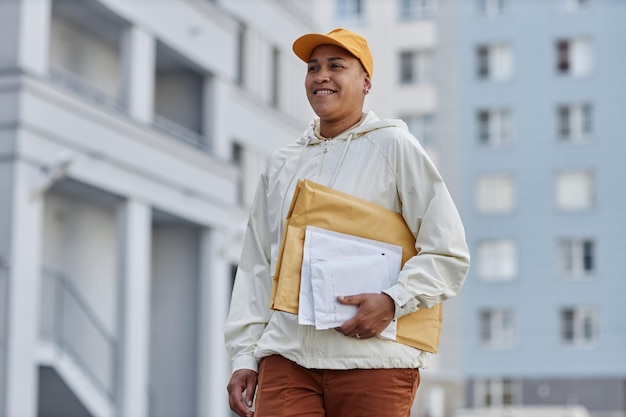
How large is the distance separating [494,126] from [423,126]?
297 centimetres

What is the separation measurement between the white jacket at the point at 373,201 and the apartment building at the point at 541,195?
5344 cm

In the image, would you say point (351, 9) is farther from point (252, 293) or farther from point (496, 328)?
point (252, 293)

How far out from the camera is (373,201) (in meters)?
4.59

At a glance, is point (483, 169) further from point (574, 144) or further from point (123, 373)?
point (123, 373)

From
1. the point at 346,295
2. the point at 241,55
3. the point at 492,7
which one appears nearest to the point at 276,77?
the point at 241,55

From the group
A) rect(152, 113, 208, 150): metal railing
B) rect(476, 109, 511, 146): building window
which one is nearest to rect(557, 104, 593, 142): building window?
rect(476, 109, 511, 146): building window

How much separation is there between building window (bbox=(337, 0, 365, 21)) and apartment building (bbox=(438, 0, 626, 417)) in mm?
4289

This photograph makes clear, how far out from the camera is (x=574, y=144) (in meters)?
58.7

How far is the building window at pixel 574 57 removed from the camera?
5906cm

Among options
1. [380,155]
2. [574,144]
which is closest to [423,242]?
[380,155]

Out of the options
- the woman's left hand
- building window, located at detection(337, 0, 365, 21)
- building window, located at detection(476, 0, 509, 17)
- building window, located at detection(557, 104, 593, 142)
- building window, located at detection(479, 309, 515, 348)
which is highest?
building window, located at detection(337, 0, 365, 21)

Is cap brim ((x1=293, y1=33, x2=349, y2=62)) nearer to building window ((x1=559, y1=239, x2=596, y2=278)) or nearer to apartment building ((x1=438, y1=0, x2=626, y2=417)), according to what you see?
apartment building ((x1=438, y1=0, x2=626, y2=417))

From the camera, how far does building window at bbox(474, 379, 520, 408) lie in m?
58.4

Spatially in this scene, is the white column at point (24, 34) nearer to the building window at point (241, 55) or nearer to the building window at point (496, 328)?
the building window at point (241, 55)
